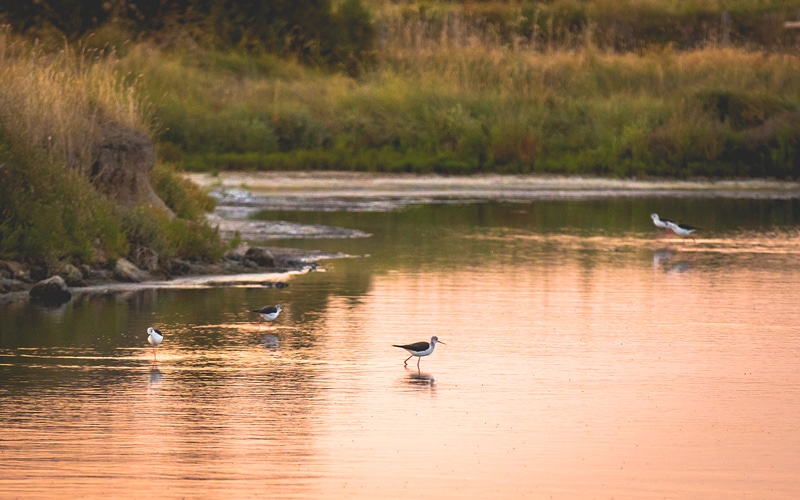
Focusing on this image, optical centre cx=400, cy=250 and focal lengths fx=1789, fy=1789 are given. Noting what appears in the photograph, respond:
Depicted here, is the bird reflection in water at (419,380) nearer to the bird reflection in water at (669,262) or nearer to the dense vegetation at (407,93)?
the bird reflection in water at (669,262)

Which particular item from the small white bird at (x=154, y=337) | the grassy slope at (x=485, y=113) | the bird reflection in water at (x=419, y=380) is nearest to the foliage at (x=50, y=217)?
the small white bird at (x=154, y=337)

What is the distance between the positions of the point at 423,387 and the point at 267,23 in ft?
116

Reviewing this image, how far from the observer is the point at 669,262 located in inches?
949

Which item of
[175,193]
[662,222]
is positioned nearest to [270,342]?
[175,193]

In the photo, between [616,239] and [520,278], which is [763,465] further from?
[616,239]

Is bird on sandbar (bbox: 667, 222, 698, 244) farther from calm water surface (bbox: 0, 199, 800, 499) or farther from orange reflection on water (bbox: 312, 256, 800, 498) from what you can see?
orange reflection on water (bbox: 312, 256, 800, 498)

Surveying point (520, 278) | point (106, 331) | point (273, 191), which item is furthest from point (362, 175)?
point (106, 331)

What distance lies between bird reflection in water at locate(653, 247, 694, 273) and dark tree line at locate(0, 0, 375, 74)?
22.2 meters

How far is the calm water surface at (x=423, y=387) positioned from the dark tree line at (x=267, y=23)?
24.8m

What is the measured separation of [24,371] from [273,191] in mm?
21987

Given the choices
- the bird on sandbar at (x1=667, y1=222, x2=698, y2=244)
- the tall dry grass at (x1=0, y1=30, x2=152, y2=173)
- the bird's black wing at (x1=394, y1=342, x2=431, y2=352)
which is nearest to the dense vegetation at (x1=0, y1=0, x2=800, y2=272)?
the tall dry grass at (x1=0, y1=30, x2=152, y2=173)

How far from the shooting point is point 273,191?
36281 mm

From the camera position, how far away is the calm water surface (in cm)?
1090

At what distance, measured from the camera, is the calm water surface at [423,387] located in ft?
35.8
